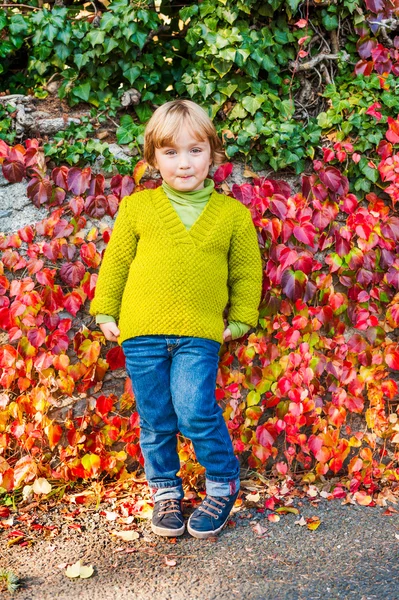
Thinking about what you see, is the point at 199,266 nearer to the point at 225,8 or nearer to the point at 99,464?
the point at 99,464

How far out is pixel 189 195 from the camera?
2.50 m

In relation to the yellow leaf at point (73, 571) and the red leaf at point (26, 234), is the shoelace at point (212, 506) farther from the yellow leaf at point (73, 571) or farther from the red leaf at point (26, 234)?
the red leaf at point (26, 234)

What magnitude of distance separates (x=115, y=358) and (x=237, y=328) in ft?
1.76

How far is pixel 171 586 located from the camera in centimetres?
215

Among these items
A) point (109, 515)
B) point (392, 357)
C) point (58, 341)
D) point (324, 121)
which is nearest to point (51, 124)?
point (58, 341)

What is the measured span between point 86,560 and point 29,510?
1.48ft

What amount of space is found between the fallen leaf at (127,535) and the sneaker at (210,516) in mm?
197

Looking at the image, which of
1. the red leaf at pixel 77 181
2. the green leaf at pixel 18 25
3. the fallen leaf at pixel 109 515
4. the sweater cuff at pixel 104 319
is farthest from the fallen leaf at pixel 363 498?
the green leaf at pixel 18 25

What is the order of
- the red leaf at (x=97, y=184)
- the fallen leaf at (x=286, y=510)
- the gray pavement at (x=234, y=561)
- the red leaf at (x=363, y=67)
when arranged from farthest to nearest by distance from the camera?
the red leaf at (x=363, y=67) < the red leaf at (x=97, y=184) < the fallen leaf at (x=286, y=510) < the gray pavement at (x=234, y=561)

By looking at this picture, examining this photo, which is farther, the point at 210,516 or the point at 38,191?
the point at 38,191

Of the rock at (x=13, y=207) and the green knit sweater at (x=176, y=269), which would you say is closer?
the green knit sweater at (x=176, y=269)

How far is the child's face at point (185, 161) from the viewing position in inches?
94.4

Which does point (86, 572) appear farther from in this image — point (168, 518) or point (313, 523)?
point (313, 523)

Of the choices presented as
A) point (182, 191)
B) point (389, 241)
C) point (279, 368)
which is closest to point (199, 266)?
point (182, 191)
